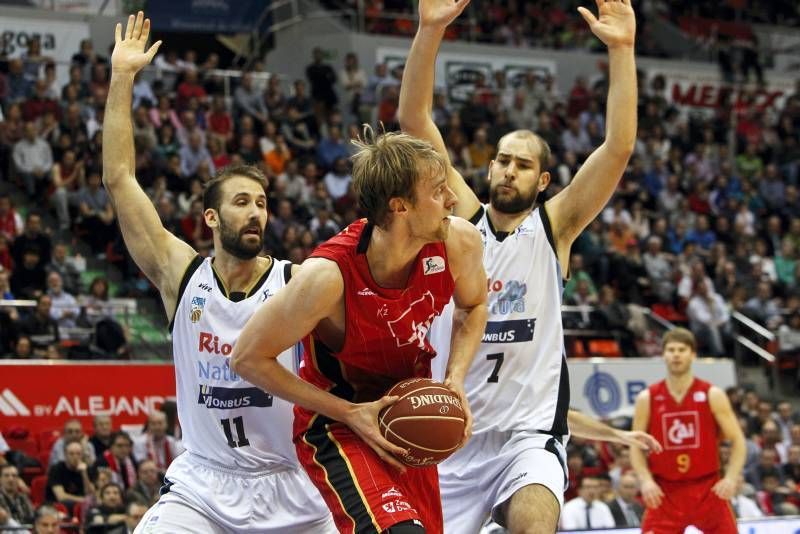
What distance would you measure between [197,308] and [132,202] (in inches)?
25.1

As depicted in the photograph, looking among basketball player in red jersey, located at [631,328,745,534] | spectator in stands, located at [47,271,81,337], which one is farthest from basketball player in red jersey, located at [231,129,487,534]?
spectator in stands, located at [47,271,81,337]

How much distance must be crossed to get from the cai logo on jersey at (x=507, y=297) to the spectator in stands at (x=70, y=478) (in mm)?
5882

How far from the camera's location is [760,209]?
22750mm

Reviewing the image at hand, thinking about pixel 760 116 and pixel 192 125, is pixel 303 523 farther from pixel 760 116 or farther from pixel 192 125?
pixel 760 116

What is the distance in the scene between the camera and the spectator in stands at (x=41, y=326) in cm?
1316

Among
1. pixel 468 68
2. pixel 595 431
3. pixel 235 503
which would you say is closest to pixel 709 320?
pixel 468 68

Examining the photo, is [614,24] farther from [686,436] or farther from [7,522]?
[7,522]

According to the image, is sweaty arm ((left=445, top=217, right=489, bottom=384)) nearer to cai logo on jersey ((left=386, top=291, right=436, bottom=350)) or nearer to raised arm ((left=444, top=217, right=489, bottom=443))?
raised arm ((left=444, top=217, right=489, bottom=443))

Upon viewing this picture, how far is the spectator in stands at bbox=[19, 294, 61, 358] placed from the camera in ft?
43.2

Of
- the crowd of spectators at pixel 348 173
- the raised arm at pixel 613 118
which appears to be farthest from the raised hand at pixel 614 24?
the crowd of spectators at pixel 348 173

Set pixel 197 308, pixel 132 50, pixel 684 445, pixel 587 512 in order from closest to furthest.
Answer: pixel 197 308
pixel 132 50
pixel 684 445
pixel 587 512

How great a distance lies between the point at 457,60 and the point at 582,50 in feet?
12.4

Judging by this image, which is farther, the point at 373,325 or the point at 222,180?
the point at 222,180

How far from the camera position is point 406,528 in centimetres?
465
